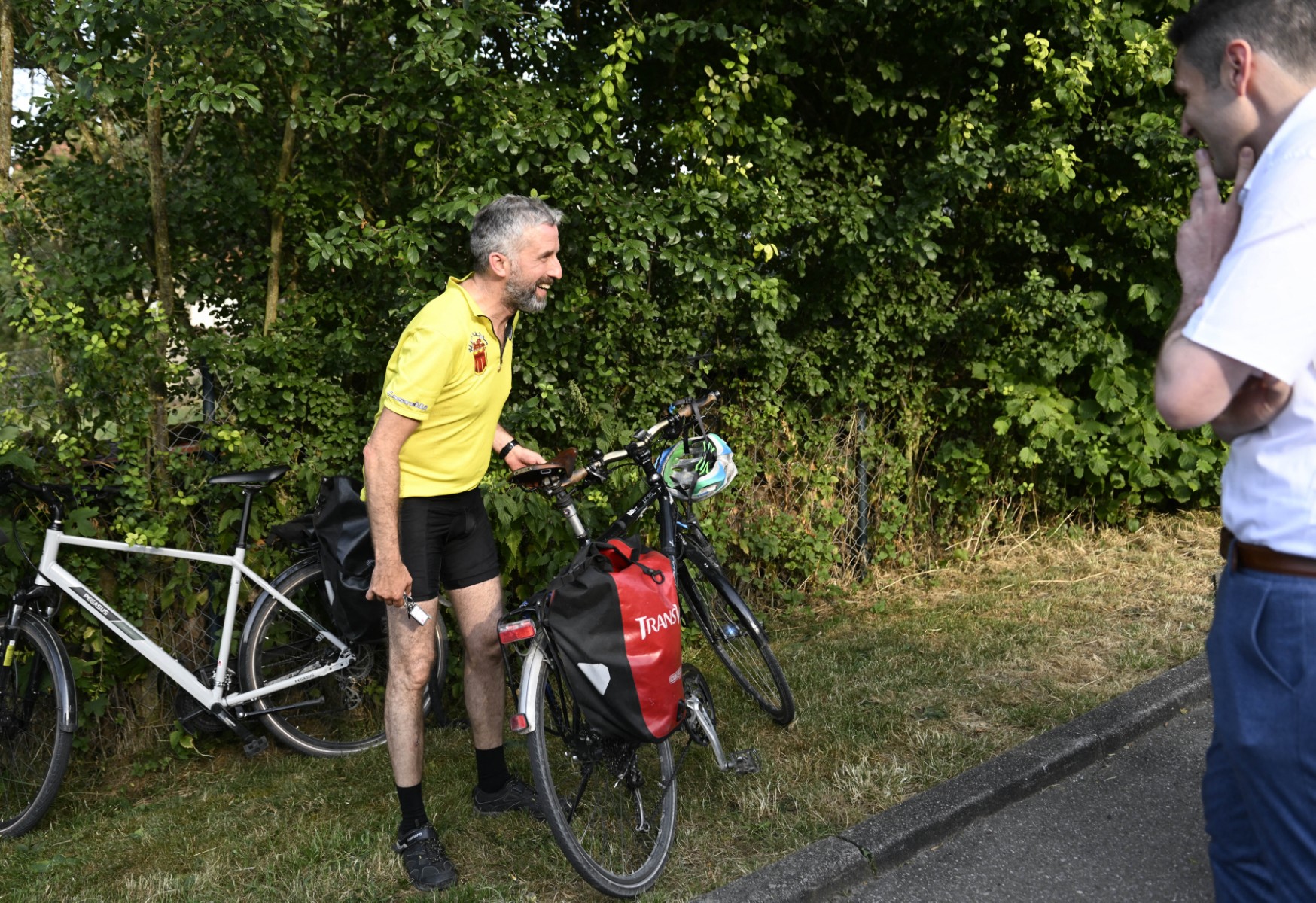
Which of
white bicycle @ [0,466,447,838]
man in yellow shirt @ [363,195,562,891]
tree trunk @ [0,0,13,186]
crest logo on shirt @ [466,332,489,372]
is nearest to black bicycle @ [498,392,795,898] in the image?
man in yellow shirt @ [363,195,562,891]

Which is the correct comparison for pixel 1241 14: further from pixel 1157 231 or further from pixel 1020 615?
pixel 1157 231

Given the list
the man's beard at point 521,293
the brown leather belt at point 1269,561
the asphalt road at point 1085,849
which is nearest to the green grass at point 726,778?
the asphalt road at point 1085,849

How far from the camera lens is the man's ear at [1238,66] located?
5.52 feet

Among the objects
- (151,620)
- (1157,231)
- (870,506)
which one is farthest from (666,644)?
(1157,231)

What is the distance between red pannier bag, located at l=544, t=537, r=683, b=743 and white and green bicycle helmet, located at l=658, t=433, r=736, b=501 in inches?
34.8

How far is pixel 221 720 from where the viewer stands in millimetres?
4520

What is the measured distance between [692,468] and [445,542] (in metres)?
1.00

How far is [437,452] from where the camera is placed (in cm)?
345

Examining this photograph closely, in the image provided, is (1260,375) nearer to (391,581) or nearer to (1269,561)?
(1269,561)

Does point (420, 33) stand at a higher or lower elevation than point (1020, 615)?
higher

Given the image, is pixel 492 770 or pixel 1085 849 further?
pixel 492 770

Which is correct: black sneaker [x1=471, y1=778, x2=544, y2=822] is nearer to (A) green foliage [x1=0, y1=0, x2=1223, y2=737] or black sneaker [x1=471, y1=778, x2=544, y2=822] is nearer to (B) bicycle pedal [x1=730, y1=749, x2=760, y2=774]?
(B) bicycle pedal [x1=730, y1=749, x2=760, y2=774]

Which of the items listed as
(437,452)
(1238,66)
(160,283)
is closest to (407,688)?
(437,452)

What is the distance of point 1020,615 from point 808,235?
2421 millimetres
